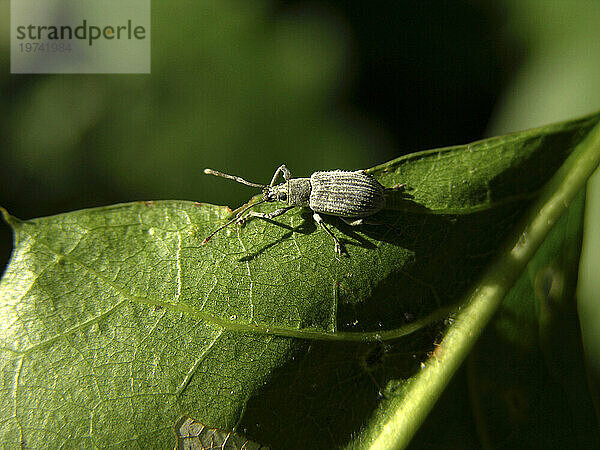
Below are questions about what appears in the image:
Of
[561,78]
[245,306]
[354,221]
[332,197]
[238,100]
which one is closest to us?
[245,306]

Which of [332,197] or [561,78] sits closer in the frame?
[332,197]

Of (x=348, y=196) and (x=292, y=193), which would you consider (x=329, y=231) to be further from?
(x=292, y=193)

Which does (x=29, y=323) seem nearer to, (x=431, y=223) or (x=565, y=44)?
(x=431, y=223)

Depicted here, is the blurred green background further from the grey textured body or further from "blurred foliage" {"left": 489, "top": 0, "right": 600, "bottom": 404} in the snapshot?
the grey textured body

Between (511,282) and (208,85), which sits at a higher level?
(208,85)

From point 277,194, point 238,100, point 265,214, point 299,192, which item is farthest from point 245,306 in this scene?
point 238,100

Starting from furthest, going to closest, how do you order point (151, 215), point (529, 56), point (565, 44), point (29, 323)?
point (529, 56)
point (565, 44)
point (151, 215)
point (29, 323)

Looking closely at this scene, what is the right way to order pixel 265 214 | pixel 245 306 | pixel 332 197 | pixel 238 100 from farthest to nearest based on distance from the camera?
pixel 238 100 < pixel 332 197 < pixel 265 214 < pixel 245 306

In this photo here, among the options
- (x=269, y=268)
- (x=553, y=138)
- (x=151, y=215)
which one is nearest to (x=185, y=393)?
(x=269, y=268)
